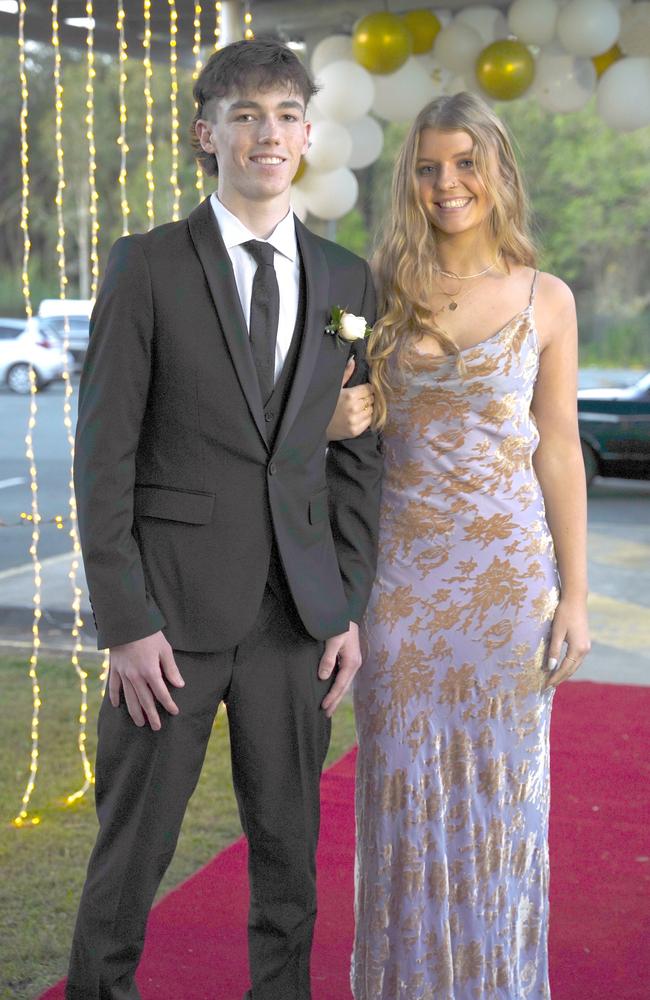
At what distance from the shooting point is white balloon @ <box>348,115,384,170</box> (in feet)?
22.9

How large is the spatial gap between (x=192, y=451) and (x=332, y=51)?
17.7 ft

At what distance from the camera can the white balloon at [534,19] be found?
666 centimetres

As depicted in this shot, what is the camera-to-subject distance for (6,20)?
23.5 feet

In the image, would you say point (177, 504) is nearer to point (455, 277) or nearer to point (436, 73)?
point (455, 277)

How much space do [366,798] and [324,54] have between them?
5.32 meters

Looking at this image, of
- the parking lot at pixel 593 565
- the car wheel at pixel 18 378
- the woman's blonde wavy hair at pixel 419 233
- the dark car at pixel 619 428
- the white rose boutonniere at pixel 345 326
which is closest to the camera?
the white rose boutonniere at pixel 345 326

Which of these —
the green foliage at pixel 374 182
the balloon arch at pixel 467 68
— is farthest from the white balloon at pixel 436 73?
the green foliage at pixel 374 182

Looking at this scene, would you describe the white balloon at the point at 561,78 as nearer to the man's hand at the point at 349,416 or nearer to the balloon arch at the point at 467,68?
the balloon arch at the point at 467,68

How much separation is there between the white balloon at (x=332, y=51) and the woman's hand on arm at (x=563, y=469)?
483 centimetres

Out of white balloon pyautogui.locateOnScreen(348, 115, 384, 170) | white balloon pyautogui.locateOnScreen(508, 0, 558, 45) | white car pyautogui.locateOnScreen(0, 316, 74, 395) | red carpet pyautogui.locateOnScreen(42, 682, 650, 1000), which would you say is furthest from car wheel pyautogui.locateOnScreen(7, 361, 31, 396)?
red carpet pyautogui.locateOnScreen(42, 682, 650, 1000)

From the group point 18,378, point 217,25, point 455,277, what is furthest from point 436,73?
point 18,378

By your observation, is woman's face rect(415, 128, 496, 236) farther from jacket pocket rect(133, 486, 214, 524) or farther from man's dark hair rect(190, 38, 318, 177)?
jacket pocket rect(133, 486, 214, 524)

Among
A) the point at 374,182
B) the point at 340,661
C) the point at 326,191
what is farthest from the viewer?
the point at 374,182

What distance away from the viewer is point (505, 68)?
660cm
